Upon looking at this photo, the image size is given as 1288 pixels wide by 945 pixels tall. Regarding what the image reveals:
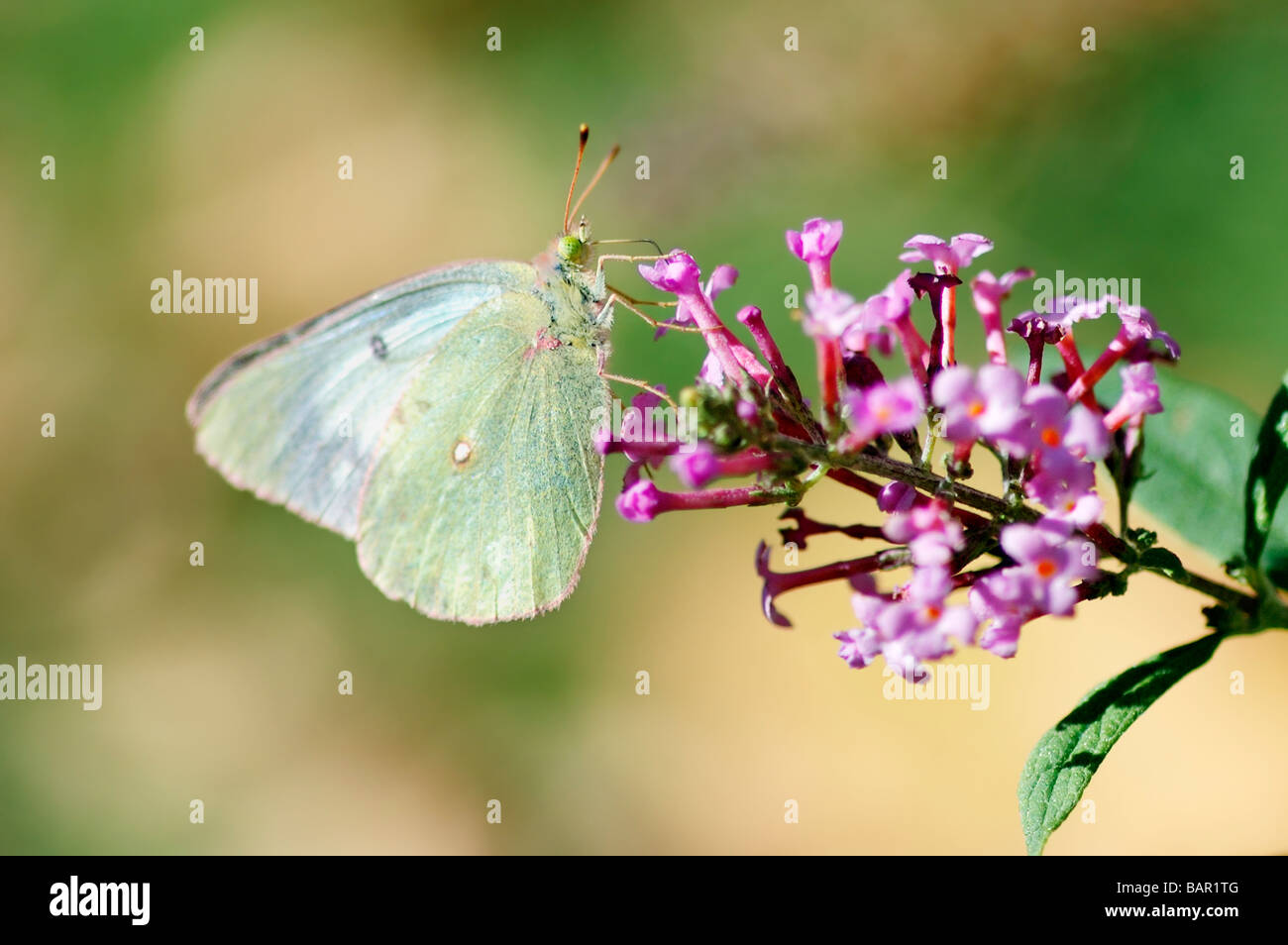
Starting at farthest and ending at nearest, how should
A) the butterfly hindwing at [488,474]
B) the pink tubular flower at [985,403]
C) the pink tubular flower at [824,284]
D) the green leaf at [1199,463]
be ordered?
the butterfly hindwing at [488,474] → the green leaf at [1199,463] → the pink tubular flower at [824,284] → the pink tubular flower at [985,403]

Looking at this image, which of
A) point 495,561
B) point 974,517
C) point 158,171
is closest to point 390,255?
point 158,171

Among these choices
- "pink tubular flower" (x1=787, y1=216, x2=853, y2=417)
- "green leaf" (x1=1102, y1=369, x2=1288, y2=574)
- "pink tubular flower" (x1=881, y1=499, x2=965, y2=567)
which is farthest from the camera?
"green leaf" (x1=1102, y1=369, x2=1288, y2=574)

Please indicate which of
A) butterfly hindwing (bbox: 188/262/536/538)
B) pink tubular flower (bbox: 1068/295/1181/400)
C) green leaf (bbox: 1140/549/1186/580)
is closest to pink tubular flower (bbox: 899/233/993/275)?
pink tubular flower (bbox: 1068/295/1181/400)

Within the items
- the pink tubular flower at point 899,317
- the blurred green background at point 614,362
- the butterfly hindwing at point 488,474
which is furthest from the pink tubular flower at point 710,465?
the blurred green background at point 614,362

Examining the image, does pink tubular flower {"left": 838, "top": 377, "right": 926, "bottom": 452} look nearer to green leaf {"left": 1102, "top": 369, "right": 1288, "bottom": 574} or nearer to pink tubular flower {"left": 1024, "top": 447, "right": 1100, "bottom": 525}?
pink tubular flower {"left": 1024, "top": 447, "right": 1100, "bottom": 525}

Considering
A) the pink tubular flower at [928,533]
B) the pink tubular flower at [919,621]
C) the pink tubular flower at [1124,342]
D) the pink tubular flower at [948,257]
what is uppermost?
the pink tubular flower at [948,257]

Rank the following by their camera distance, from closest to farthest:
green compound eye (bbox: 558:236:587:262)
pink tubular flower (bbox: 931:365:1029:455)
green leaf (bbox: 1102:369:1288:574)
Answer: pink tubular flower (bbox: 931:365:1029:455) → green leaf (bbox: 1102:369:1288:574) → green compound eye (bbox: 558:236:587:262)

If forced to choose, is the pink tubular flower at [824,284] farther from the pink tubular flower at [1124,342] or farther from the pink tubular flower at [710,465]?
the pink tubular flower at [1124,342]
